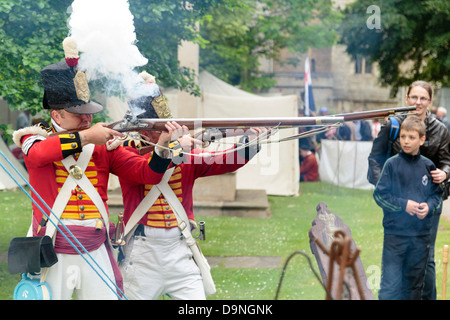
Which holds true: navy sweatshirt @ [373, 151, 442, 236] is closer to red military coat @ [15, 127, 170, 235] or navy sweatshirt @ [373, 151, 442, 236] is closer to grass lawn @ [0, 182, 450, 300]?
grass lawn @ [0, 182, 450, 300]

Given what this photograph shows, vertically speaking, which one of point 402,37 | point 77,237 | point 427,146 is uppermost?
point 402,37

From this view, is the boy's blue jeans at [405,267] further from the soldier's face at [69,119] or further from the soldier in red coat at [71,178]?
the soldier's face at [69,119]

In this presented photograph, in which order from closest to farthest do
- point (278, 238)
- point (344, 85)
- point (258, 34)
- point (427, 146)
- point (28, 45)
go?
1. point (427, 146)
2. point (28, 45)
3. point (278, 238)
4. point (258, 34)
5. point (344, 85)

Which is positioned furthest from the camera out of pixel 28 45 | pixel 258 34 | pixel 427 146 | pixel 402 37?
pixel 258 34

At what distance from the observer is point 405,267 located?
4.33m

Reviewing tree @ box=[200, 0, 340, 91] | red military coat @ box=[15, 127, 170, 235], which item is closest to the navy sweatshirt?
red military coat @ box=[15, 127, 170, 235]

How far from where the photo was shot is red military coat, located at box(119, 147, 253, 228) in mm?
3552

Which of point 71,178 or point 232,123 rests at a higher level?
point 232,123

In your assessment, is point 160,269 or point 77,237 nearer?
point 77,237

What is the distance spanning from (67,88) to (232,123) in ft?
2.67

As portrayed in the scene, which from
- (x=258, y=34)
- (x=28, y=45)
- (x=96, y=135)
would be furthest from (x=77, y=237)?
(x=258, y=34)

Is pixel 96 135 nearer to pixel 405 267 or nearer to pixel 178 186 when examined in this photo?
pixel 178 186

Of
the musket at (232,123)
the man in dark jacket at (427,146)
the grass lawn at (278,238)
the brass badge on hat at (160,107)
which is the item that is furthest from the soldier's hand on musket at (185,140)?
the grass lawn at (278,238)

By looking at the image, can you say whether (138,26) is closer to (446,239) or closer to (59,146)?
(59,146)
